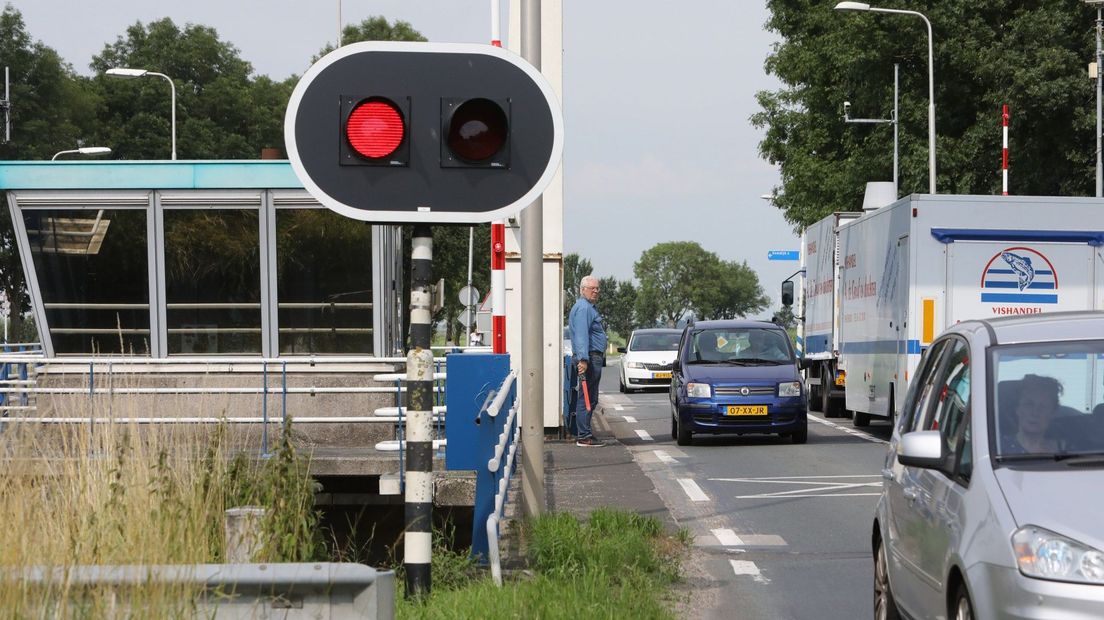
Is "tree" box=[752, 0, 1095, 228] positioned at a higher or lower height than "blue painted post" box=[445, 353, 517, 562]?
higher

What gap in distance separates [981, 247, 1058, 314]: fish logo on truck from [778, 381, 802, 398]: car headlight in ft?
10.1

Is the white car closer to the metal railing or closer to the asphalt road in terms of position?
the asphalt road

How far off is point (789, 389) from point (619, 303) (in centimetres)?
15418

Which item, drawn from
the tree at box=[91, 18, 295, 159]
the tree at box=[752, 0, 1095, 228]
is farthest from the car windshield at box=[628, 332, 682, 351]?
the tree at box=[91, 18, 295, 159]

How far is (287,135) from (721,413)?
14858 mm

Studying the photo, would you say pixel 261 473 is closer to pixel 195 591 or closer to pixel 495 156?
pixel 495 156

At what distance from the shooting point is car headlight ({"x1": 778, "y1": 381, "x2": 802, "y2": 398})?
21312 mm

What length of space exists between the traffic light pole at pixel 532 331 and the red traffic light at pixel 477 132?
411 centimetres

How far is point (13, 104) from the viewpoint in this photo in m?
53.6

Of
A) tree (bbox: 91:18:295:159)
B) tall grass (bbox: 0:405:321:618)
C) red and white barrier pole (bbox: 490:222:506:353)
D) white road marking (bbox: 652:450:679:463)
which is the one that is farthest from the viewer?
tree (bbox: 91:18:295:159)

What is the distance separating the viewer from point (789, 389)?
70.2ft

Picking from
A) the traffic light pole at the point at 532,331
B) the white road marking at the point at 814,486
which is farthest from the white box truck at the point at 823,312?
the traffic light pole at the point at 532,331

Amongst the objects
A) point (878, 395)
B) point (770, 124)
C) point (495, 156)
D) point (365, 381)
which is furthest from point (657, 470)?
point (770, 124)

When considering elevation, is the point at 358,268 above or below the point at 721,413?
above
